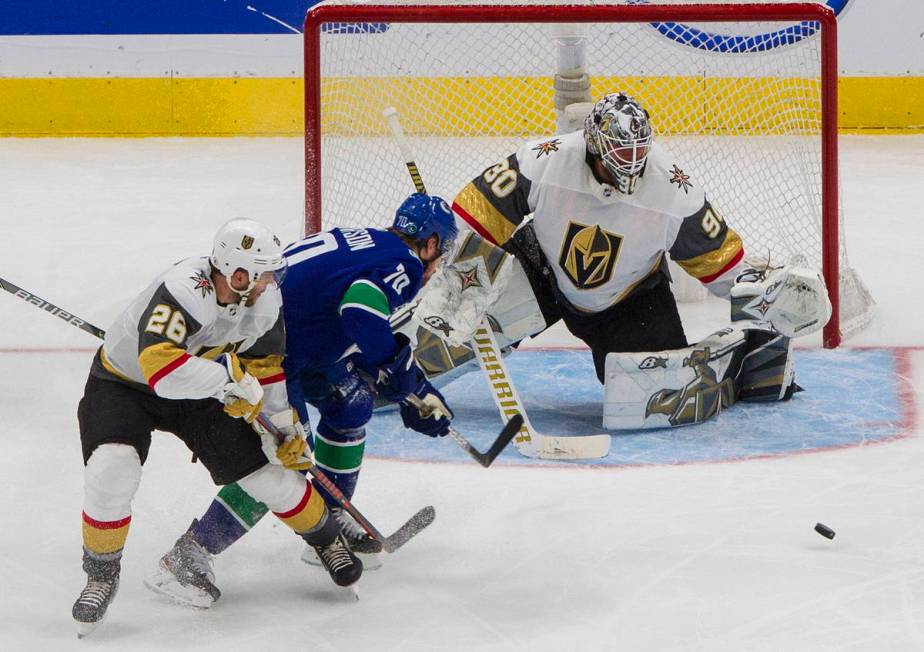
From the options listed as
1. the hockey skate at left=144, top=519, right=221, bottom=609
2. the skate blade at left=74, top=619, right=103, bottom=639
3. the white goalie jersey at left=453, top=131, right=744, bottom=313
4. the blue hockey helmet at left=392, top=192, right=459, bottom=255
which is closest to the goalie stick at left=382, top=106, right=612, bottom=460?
the white goalie jersey at left=453, top=131, right=744, bottom=313

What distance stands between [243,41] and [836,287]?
4.02 metres

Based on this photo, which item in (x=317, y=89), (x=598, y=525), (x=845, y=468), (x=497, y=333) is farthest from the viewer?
(x=317, y=89)

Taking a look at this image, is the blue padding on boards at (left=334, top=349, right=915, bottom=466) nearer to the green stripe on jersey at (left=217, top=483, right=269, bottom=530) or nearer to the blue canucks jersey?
the blue canucks jersey

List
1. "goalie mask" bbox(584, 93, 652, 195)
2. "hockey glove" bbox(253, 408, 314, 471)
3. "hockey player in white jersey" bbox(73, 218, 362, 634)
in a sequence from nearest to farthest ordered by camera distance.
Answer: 1. "hockey player in white jersey" bbox(73, 218, 362, 634)
2. "hockey glove" bbox(253, 408, 314, 471)
3. "goalie mask" bbox(584, 93, 652, 195)

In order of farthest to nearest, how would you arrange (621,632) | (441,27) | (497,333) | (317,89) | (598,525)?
(441,27) < (317,89) < (497,333) < (598,525) < (621,632)

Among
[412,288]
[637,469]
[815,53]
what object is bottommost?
[637,469]

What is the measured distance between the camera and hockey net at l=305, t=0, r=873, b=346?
14.7 ft

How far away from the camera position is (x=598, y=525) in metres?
3.40

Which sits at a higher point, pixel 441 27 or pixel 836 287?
pixel 441 27

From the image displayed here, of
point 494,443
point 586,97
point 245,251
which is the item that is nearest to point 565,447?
point 494,443

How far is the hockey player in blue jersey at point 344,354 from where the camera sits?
3.01 meters

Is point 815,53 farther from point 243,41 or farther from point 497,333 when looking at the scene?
point 243,41

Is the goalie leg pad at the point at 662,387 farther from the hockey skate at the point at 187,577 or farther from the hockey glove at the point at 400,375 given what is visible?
the hockey skate at the point at 187,577

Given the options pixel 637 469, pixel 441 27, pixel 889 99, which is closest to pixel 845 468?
pixel 637 469
